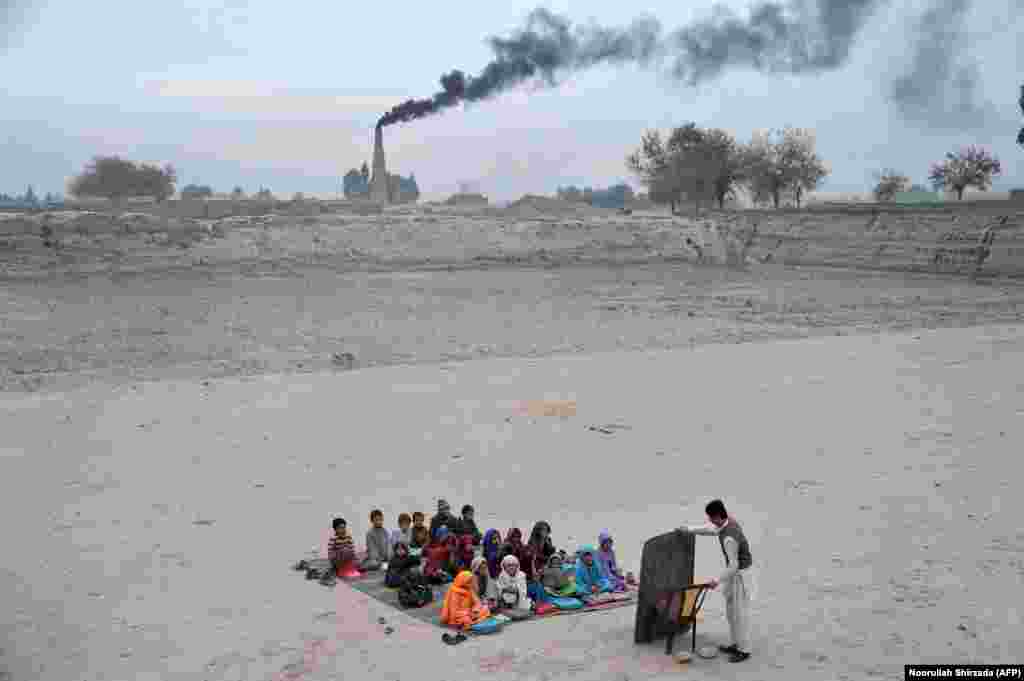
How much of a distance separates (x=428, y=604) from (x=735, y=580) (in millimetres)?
2451

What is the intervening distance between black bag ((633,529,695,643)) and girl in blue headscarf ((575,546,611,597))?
0.89 m

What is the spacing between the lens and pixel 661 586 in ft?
→ 24.3

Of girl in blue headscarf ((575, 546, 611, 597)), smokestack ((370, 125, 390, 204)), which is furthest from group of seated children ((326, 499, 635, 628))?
smokestack ((370, 125, 390, 204))

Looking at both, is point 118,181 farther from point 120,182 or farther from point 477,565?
point 477,565

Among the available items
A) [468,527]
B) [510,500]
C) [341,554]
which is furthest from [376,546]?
[510,500]

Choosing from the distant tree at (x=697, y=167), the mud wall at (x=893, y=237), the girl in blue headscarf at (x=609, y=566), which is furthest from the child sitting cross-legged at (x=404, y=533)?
the distant tree at (x=697, y=167)

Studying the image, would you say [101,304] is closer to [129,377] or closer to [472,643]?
[129,377]

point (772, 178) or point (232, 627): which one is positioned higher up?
point (772, 178)

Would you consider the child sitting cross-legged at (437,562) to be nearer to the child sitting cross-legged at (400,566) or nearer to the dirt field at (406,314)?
the child sitting cross-legged at (400,566)

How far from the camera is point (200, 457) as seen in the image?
13.2 metres

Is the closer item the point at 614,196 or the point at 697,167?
the point at 697,167

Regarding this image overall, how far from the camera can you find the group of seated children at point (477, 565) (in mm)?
8023

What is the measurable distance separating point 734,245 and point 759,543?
39.4 m

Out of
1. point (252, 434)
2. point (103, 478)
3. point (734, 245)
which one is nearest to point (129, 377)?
point (252, 434)
